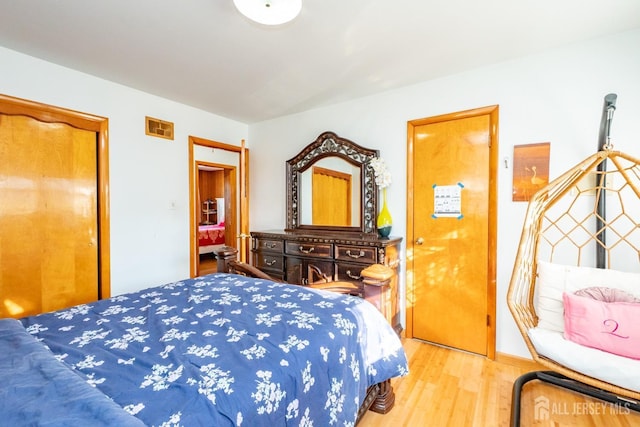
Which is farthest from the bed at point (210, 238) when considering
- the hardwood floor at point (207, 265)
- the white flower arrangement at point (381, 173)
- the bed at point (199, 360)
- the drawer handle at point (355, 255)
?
the bed at point (199, 360)

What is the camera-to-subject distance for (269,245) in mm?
3229

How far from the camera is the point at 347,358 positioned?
49.3 inches

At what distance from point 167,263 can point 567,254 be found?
11.7 ft

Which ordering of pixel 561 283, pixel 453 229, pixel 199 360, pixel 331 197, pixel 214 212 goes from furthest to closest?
pixel 214 212
pixel 331 197
pixel 453 229
pixel 561 283
pixel 199 360

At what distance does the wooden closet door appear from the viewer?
218 centimetres

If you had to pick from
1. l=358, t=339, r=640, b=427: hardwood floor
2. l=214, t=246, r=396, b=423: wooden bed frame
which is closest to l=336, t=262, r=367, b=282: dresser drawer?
l=214, t=246, r=396, b=423: wooden bed frame

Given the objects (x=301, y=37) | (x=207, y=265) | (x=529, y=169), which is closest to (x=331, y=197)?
(x=301, y=37)

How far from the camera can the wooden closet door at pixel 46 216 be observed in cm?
218

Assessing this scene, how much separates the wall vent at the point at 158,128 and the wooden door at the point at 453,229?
249cm

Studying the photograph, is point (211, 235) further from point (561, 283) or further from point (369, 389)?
point (561, 283)

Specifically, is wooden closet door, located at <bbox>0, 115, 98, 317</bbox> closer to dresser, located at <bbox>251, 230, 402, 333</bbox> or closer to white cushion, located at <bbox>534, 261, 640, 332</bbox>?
dresser, located at <bbox>251, 230, 402, 333</bbox>

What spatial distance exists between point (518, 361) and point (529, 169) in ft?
4.93

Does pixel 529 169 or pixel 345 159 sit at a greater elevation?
pixel 345 159

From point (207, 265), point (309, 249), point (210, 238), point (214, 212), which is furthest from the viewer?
point (214, 212)
